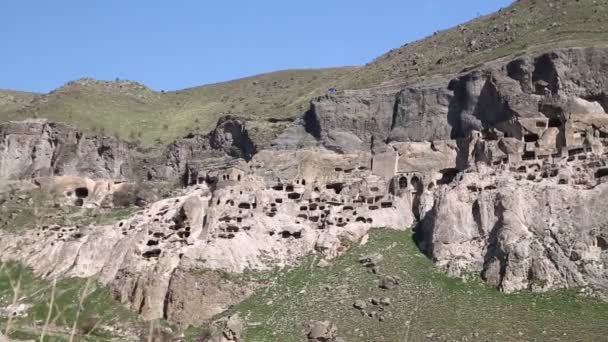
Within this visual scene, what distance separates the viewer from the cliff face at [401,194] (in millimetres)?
38000

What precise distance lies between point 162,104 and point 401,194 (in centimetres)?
5644

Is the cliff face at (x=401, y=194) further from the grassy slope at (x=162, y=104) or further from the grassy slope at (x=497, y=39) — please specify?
the grassy slope at (x=162, y=104)

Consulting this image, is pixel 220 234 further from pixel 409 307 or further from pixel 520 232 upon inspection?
pixel 520 232

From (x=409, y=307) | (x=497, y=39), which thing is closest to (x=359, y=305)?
(x=409, y=307)

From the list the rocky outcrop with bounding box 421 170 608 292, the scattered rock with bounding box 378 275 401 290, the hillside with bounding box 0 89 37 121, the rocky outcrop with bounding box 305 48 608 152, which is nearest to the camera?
the rocky outcrop with bounding box 421 170 608 292

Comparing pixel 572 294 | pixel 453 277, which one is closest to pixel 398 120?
pixel 453 277

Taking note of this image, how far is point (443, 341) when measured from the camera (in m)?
32.0

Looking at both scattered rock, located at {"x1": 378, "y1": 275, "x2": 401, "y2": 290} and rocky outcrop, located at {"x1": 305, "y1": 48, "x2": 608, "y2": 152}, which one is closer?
scattered rock, located at {"x1": 378, "y1": 275, "x2": 401, "y2": 290}

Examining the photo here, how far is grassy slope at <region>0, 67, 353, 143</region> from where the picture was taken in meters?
74.8

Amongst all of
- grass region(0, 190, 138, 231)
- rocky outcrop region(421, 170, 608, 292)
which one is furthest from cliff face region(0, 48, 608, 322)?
grass region(0, 190, 138, 231)

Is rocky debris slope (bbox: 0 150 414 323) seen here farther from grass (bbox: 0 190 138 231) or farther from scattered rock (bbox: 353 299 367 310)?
scattered rock (bbox: 353 299 367 310)

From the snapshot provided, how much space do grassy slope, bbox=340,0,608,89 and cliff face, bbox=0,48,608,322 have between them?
238 inches

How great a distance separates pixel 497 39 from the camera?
207ft

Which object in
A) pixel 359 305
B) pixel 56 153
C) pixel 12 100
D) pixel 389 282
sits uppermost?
pixel 12 100
